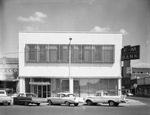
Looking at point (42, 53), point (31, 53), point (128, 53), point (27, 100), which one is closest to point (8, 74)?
point (31, 53)

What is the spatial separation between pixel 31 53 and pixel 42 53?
1468 millimetres

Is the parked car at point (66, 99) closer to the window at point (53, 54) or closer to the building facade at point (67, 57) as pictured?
the building facade at point (67, 57)

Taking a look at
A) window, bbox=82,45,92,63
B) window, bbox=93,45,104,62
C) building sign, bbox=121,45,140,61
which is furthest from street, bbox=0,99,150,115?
window, bbox=93,45,104,62

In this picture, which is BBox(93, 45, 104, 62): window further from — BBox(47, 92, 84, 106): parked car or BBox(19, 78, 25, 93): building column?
BBox(47, 92, 84, 106): parked car

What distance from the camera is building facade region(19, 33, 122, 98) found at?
34.2m

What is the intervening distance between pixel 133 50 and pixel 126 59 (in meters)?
1.67

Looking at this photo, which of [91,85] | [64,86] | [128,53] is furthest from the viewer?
[91,85]

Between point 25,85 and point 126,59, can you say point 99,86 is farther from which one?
point 25,85

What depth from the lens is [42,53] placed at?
34.3 m

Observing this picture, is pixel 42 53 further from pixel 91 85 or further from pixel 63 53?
pixel 91 85

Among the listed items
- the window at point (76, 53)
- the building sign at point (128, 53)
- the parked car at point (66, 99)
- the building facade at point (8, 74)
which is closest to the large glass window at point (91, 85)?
the window at point (76, 53)

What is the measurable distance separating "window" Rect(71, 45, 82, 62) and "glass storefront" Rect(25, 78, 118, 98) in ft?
9.25

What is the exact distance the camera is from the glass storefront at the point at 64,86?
34.9m

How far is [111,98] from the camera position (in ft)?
80.0
